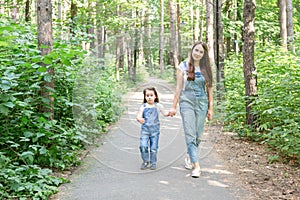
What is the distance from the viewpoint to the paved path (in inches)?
188

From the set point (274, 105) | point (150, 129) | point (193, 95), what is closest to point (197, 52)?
point (193, 95)

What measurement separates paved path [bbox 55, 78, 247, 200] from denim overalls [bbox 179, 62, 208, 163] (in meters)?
0.55

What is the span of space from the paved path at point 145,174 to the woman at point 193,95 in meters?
0.45

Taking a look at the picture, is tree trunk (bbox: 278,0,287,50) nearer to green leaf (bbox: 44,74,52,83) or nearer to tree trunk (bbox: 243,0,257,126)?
tree trunk (bbox: 243,0,257,126)

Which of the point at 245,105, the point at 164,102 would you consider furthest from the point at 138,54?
the point at 245,105

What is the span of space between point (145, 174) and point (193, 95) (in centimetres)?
148

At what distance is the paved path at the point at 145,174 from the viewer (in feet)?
15.6

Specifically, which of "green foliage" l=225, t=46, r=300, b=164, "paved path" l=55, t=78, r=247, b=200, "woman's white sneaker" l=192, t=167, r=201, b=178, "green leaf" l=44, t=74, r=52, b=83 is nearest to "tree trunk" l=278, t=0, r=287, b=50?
"green foliage" l=225, t=46, r=300, b=164

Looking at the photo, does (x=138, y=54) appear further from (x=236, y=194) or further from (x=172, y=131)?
(x=236, y=194)

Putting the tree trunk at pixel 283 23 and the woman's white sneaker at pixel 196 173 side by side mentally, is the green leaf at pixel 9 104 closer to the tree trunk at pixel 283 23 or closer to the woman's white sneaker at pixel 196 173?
the woman's white sneaker at pixel 196 173

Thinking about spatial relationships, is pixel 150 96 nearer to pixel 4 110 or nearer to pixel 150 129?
pixel 150 129

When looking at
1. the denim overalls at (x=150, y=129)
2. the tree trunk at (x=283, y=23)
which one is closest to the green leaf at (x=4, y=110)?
the denim overalls at (x=150, y=129)

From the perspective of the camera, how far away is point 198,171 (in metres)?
5.55

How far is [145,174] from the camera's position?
225 inches
